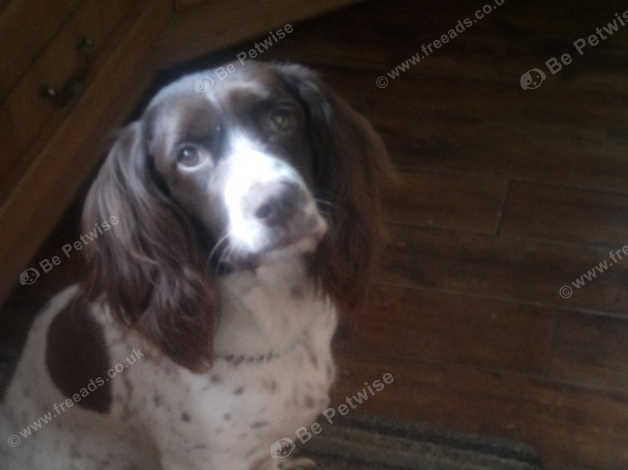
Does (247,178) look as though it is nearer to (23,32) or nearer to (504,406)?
(23,32)

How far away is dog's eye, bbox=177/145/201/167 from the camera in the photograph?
1.01 metres

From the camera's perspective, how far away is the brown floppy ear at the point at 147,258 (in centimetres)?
105

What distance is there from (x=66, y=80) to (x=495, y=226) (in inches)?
36.6

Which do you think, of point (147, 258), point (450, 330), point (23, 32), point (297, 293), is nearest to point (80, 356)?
point (147, 258)

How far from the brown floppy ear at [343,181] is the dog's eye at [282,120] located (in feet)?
0.14

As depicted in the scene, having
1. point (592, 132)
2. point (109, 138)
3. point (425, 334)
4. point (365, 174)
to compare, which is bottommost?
point (592, 132)

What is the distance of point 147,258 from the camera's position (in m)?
1.07

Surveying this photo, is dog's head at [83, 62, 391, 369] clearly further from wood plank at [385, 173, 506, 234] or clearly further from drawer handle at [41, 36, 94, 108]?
wood plank at [385, 173, 506, 234]

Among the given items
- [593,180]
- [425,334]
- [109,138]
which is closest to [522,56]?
[593,180]

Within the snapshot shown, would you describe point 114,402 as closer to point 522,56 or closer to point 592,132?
point 592,132

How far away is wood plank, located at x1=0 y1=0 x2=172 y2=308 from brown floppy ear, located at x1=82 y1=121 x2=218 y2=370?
53cm

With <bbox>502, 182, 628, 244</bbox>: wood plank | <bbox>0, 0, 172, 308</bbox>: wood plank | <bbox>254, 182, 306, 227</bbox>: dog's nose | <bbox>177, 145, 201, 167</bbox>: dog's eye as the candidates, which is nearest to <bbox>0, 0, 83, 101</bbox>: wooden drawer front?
<bbox>0, 0, 172, 308</bbox>: wood plank

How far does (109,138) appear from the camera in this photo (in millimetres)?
1180

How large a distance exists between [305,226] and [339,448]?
2.17ft
